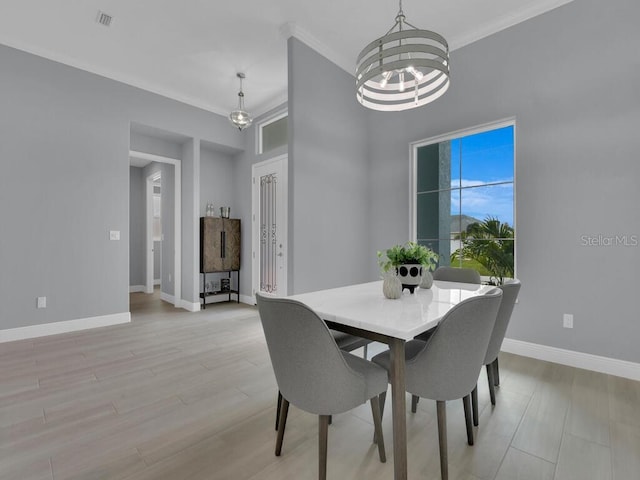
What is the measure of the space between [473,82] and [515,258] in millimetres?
1926

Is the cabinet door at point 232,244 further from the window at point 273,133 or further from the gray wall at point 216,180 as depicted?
the window at point 273,133

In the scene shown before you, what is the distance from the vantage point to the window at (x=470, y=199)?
318 centimetres

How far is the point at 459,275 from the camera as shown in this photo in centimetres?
256

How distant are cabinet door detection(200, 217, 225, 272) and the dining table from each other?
3.59 m

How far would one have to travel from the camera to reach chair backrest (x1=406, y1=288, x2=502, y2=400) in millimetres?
1292

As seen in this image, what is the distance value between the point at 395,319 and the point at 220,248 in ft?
14.4

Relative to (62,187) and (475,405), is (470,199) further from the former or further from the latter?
(62,187)

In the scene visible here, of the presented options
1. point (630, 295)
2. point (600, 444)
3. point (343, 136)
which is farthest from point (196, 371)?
point (630, 295)

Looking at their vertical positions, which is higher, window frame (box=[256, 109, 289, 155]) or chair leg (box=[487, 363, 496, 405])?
window frame (box=[256, 109, 289, 155])

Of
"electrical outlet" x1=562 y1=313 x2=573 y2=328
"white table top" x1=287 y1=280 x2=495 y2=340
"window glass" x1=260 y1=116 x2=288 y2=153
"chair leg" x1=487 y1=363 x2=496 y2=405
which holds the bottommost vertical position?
"chair leg" x1=487 y1=363 x2=496 y2=405

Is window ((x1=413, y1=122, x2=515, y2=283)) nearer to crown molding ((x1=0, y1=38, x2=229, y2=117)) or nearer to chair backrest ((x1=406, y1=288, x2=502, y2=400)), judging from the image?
chair backrest ((x1=406, y1=288, x2=502, y2=400))

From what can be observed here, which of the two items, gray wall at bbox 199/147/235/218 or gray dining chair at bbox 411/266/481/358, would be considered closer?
gray dining chair at bbox 411/266/481/358

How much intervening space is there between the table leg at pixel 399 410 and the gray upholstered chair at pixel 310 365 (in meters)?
0.14

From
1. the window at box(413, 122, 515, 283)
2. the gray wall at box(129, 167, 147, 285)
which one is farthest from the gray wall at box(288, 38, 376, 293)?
the gray wall at box(129, 167, 147, 285)
